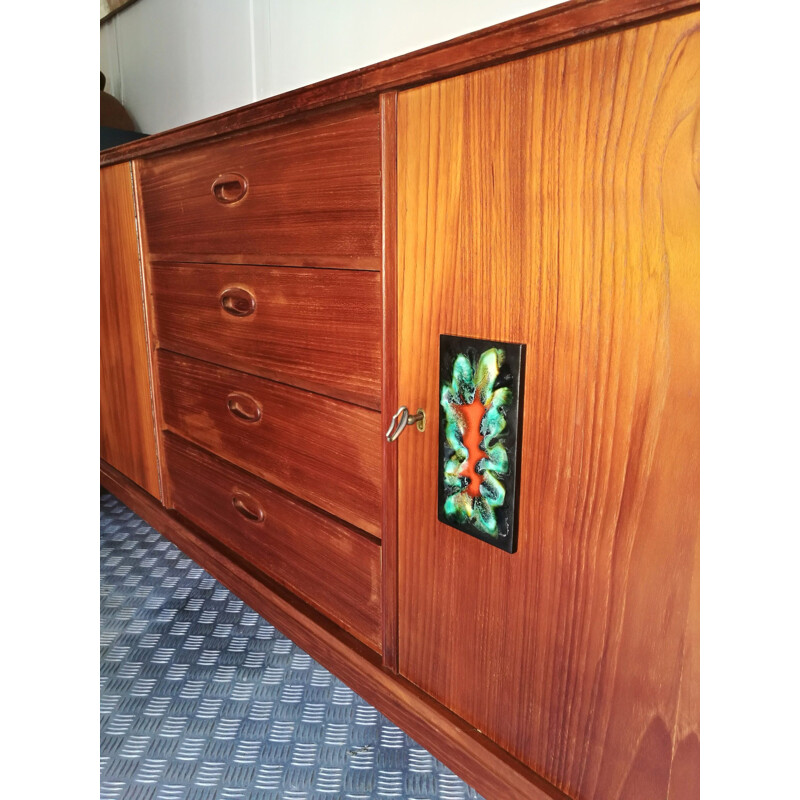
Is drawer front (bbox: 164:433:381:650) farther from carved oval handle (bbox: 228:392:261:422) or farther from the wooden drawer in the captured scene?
the wooden drawer

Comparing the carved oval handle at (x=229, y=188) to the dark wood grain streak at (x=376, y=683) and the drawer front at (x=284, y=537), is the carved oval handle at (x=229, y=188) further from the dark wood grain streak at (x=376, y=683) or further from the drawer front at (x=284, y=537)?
the dark wood grain streak at (x=376, y=683)

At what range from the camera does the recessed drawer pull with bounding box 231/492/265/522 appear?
130 centimetres

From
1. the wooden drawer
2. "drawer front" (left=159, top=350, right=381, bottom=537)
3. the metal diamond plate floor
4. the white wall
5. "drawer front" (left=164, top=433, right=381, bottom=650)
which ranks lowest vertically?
the metal diamond plate floor

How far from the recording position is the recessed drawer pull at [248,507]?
1296 mm

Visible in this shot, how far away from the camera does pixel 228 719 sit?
1086 mm

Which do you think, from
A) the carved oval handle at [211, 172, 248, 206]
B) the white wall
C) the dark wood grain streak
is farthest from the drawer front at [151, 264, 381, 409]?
the white wall

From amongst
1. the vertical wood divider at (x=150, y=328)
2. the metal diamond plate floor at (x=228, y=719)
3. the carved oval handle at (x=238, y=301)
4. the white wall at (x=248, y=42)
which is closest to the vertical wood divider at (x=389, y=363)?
the metal diamond plate floor at (x=228, y=719)

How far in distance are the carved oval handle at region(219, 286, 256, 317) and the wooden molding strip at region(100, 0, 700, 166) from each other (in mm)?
283

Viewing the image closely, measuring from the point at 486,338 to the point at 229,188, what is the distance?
0.65 metres

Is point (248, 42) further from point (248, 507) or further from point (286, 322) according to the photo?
point (248, 507)

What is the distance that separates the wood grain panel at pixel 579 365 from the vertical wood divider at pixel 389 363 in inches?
0.7

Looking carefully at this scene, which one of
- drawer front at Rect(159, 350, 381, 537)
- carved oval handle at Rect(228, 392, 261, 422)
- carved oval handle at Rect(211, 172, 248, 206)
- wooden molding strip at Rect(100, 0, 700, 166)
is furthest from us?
carved oval handle at Rect(228, 392, 261, 422)

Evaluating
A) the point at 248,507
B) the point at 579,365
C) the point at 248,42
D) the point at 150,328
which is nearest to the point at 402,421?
the point at 579,365
